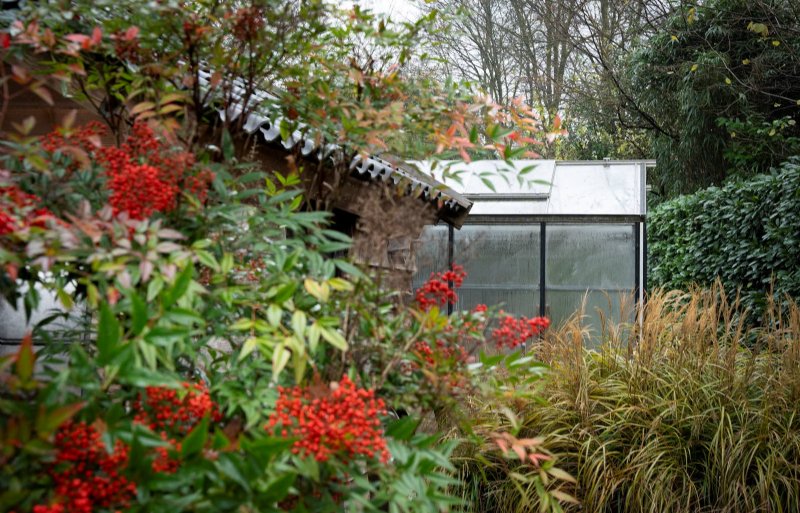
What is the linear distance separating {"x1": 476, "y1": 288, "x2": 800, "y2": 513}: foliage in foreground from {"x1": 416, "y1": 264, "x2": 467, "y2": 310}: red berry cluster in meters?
1.64

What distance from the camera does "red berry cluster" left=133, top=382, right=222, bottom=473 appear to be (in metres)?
1.46

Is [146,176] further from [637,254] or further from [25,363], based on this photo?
[637,254]

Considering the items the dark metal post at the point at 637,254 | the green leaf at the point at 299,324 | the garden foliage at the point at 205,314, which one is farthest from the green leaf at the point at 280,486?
the dark metal post at the point at 637,254

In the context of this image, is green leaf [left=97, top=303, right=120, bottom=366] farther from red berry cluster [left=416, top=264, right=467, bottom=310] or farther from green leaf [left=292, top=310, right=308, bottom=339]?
red berry cluster [left=416, top=264, right=467, bottom=310]

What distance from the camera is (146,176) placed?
1576 millimetres

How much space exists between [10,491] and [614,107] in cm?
1533

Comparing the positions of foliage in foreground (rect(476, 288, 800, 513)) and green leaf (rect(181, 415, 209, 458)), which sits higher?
green leaf (rect(181, 415, 209, 458))

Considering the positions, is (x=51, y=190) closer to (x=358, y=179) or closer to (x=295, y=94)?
(x=295, y=94)

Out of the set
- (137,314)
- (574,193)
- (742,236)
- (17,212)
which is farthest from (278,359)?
(574,193)

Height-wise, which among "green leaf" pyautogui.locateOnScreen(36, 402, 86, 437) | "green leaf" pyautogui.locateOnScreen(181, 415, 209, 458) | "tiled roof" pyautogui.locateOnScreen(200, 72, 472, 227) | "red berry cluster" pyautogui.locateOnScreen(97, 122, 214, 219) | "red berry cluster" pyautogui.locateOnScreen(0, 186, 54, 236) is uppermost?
"tiled roof" pyautogui.locateOnScreen(200, 72, 472, 227)

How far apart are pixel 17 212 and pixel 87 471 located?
0.52m

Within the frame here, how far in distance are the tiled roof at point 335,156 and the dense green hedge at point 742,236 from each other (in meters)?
2.65

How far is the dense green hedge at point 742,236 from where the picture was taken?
6867 mm

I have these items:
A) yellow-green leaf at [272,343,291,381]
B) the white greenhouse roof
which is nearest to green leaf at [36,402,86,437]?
yellow-green leaf at [272,343,291,381]
